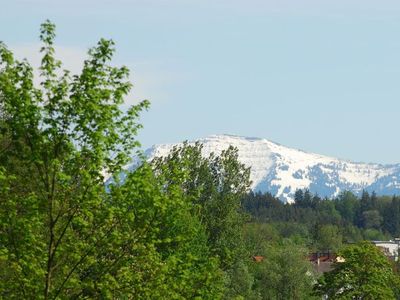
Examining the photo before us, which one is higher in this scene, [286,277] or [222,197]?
[222,197]

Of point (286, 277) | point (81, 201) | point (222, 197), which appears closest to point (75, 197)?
point (81, 201)

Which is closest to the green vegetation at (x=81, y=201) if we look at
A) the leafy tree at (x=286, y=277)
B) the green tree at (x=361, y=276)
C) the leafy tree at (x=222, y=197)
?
the green tree at (x=361, y=276)

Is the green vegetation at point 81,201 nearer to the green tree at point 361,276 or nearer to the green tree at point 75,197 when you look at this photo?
the green tree at point 75,197

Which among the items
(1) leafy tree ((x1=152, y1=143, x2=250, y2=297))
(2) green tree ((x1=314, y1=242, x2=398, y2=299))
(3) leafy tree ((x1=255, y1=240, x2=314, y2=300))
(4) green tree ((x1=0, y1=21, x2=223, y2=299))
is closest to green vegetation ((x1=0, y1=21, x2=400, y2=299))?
(4) green tree ((x1=0, y1=21, x2=223, y2=299))

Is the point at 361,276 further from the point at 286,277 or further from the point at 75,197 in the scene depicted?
the point at 75,197

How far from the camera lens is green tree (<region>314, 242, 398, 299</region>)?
7538 cm

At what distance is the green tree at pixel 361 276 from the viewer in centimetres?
7538

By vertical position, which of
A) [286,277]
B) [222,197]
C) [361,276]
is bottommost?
[361,276]

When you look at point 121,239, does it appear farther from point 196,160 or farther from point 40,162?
point 196,160

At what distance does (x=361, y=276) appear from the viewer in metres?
76.5

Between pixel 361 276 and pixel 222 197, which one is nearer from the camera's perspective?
pixel 361 276

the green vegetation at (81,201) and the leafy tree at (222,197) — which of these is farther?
the leafy tree at (222,197)

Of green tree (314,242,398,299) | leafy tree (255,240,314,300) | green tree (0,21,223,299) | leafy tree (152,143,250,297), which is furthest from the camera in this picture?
leafy tree (255,240,314,300)

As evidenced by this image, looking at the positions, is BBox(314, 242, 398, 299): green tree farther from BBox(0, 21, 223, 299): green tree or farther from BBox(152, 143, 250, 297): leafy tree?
BBox(0, 21, 223, 299): green tree
